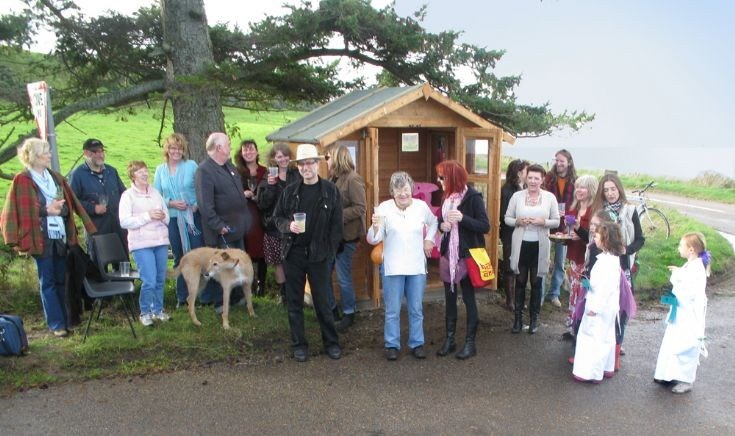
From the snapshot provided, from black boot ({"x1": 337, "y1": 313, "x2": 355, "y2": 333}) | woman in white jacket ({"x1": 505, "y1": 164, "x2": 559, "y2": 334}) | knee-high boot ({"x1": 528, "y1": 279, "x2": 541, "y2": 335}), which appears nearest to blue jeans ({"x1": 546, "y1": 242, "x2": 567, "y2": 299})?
knee-high boot ({"x1": 528, "y1": 279, "x2": 541, "y2": 335})

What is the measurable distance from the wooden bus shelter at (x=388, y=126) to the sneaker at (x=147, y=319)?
212 centimetres

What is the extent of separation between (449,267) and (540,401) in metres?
1.43

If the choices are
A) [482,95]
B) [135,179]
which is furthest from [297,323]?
[482,95]

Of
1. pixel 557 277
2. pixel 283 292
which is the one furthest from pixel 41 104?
pixel 557 277

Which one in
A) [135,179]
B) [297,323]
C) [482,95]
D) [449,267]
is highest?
[482,95]

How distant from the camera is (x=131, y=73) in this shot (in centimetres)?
856

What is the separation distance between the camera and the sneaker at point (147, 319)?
5722 mm

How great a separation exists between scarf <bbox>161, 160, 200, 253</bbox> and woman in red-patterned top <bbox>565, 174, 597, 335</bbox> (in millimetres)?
4046

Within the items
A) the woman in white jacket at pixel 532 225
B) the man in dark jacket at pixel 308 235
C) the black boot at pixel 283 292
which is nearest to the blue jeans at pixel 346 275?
the black boot at pixel 283 292

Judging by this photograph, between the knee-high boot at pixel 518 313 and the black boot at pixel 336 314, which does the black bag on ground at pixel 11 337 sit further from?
the knee-high boot at pixel 518 313

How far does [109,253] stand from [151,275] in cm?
46

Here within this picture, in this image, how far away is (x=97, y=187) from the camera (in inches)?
233

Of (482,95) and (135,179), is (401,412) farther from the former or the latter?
(482,95)

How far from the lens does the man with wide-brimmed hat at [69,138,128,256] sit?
19.1ft
